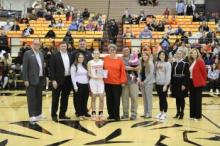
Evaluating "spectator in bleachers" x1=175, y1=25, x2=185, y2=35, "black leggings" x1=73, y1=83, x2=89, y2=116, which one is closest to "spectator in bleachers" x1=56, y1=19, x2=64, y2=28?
"spectator in bleachers" x1=175, y1=25, x2=185, y2=35

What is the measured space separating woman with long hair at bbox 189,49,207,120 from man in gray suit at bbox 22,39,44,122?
3.01 meters

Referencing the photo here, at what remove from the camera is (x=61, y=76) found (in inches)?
345

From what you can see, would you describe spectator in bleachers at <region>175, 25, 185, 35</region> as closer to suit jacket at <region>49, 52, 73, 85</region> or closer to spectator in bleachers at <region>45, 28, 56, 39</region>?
spectator in bleachers at <region>45, 28, 56, 39</region>

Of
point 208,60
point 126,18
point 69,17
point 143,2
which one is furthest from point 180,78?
point 143,2

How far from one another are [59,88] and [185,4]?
13269 millimetres

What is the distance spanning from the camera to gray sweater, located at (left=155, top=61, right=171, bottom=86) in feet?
29.6

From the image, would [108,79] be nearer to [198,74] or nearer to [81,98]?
[81,98]

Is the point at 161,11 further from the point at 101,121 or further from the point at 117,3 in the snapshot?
the point at 101,121

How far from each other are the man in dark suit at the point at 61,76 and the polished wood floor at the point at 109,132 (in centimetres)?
36

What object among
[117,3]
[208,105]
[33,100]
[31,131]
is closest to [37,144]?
[31,131]

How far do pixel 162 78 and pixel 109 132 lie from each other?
1844 millimetres

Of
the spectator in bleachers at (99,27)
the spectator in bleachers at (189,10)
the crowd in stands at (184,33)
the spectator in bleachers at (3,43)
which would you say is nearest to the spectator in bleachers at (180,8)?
the crowd in stands at (184,33)

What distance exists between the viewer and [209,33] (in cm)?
1753

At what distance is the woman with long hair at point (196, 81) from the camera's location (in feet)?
29.7
